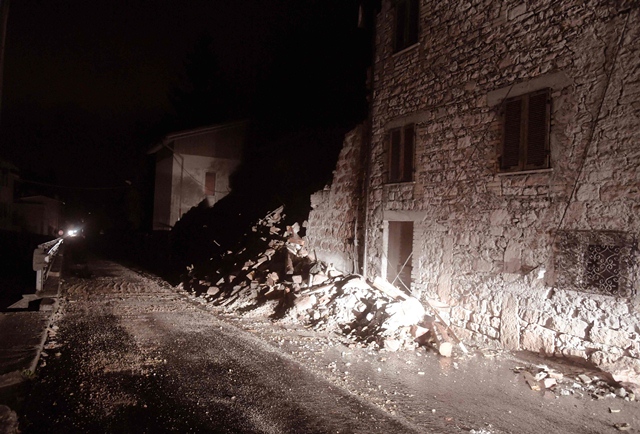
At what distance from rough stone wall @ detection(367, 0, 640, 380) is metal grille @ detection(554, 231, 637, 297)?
4cm

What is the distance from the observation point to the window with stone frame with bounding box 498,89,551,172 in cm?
710

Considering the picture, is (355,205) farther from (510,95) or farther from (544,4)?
(544,4)

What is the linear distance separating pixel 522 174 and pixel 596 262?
1897 millimetres

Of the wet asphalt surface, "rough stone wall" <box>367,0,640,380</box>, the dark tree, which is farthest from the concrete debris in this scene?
the dark tree

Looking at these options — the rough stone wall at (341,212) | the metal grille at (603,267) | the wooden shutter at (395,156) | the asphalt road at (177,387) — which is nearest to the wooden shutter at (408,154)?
the wooden shutter at (395,156)

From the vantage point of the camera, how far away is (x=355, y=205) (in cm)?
1148

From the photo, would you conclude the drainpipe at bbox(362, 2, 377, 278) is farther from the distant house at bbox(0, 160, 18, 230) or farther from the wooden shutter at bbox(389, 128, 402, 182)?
the distant house at bbox(0, 160, 18, 230)

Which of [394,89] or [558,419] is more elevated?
[394,89]

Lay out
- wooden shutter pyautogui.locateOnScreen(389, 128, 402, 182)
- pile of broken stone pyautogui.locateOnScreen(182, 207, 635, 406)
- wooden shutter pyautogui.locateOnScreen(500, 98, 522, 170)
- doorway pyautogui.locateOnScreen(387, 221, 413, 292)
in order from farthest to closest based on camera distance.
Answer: doorway pyautogui.locateOnScreen(387, 221, 413, 292) < wooden shutter pyautogui.locateOnScreen(389, 128, 402, 182) < wooden shutter pyautogui.locateOnScreen(500, 98, 522, 170) < pile of broken stone pyautogui.locateOnScreen(182, 207, 635, 406)

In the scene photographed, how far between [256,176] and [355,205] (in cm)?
1286

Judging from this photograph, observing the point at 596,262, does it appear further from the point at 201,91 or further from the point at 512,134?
the point at 201,91

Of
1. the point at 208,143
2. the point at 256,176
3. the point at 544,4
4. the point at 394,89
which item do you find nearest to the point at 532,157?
the point at 544,4

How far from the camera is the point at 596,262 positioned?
252 inches

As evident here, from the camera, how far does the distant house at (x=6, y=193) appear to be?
3623 centimetres
